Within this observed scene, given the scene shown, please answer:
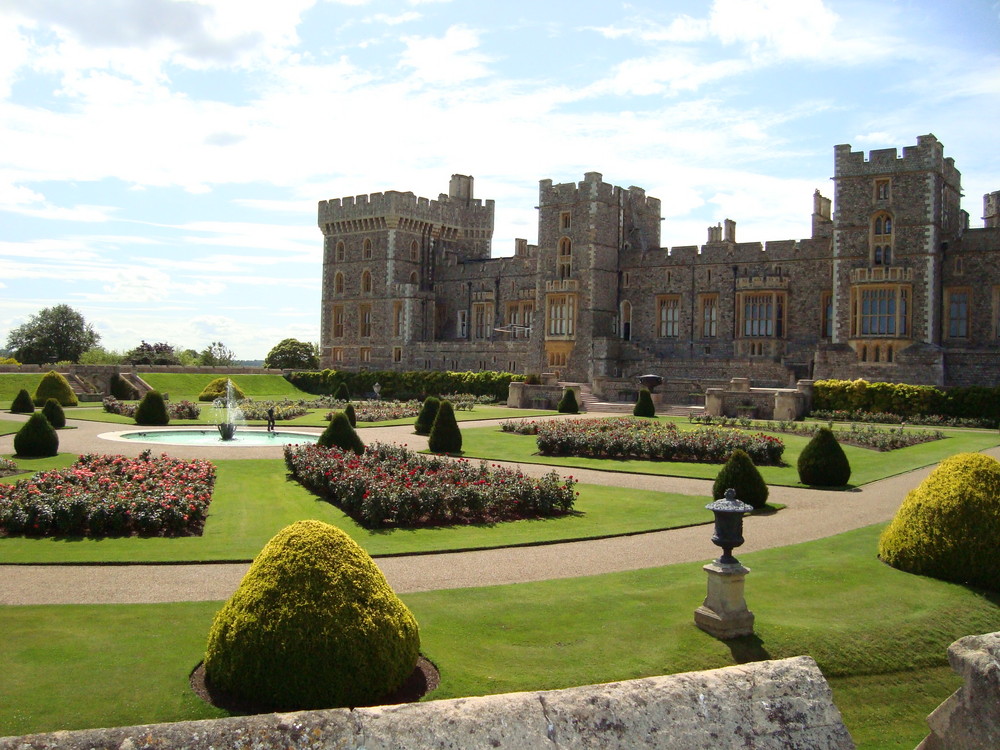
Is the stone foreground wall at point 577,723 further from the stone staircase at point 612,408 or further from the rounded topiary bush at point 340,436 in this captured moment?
the stone staircase at point 612,408

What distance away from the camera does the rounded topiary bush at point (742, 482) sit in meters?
15.5

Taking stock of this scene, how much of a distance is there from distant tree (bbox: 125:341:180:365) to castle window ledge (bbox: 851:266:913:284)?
56873mm

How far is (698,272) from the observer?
48.7m

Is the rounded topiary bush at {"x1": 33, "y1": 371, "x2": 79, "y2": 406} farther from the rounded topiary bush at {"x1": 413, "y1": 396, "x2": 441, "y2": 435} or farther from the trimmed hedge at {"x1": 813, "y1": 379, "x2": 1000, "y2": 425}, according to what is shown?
the trimmed hedge at {"x1": 813, "y1": 379, "x2": 1000, "y2": 425}

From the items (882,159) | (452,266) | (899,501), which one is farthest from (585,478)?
(452,266)

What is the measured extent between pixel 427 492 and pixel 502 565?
350 cm

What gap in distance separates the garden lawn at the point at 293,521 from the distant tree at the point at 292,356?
Result: 61985mm

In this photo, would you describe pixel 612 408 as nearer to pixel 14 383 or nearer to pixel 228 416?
pixel 228 416

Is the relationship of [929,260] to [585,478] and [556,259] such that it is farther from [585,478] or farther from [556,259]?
[585,478]

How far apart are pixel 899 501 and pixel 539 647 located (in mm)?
11523

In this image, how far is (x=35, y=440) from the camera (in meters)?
20.7

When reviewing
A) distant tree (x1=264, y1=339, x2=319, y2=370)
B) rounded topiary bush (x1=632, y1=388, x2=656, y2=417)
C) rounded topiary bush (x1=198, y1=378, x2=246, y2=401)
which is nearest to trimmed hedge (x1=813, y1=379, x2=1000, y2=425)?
rounded topiary bush (x1=632, y1=388, x2=656, y2=417)

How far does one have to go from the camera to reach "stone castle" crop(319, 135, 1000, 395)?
39.0 m

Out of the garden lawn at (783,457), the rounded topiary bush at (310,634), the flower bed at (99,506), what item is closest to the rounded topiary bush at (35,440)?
the flower bed at (99,506)
